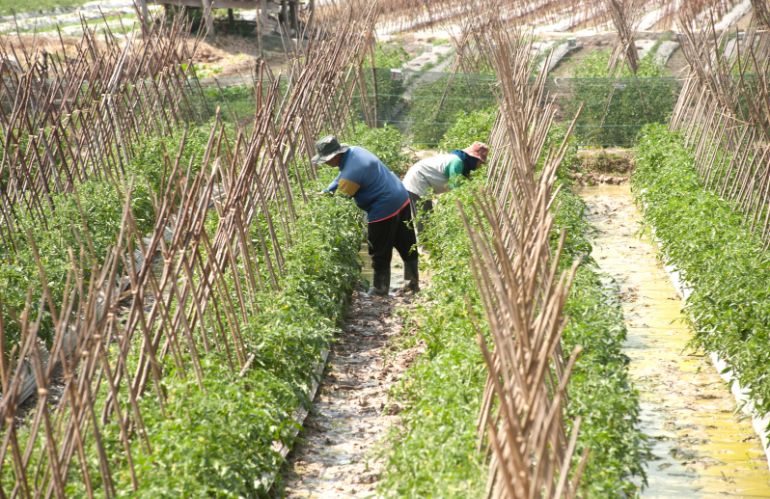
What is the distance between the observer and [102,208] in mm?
8922

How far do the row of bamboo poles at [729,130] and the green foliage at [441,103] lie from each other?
301cm

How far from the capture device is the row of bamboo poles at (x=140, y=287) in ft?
14.1

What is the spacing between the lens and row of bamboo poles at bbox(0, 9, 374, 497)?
4305 millimetres

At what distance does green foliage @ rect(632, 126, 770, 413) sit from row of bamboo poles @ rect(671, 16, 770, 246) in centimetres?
22

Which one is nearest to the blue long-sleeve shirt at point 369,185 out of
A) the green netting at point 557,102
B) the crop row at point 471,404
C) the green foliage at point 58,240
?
the green foliage at point 58,240

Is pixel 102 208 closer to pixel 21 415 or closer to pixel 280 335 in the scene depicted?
pixel 21 415

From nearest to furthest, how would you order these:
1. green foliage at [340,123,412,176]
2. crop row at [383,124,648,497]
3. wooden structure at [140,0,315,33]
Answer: crop row at [383,124,648,497] < green foliage at [340,123,412,176] < wooden structure at [140,0,315,33]

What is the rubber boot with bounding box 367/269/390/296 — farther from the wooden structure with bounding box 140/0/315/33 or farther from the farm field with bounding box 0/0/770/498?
the wooden structure with bounding box 140/0/315/33

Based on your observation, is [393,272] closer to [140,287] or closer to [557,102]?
[140,287]

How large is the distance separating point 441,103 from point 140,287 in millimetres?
10213

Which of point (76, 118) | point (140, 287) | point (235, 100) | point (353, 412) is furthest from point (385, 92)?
point (140, 287)

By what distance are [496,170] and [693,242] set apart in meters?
2.21

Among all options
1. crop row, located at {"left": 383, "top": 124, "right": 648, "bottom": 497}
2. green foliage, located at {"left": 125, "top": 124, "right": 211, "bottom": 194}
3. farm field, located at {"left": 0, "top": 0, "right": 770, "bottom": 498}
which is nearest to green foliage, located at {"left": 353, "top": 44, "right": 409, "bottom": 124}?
farm field, located at {"left": 0, "top": 0, "right": 770, "bottom": 498}

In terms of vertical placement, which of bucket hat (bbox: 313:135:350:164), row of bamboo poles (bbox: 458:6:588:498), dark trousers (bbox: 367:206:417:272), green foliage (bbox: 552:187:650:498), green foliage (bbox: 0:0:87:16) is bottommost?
green foliage (bbox: 0:0:87:16)
